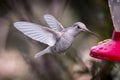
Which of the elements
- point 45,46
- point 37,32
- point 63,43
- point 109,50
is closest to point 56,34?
point 63,43

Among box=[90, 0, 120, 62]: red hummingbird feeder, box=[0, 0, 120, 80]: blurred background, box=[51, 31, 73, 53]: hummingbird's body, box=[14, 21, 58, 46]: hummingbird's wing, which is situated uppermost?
box=[14, 21, 58, 46]: hummingbird's wing

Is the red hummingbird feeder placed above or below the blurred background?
above

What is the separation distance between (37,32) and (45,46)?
5.92 ft

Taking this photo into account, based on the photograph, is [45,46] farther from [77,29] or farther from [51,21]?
[77,29]

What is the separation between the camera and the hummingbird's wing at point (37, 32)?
208 cm

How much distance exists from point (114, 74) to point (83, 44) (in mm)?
1003

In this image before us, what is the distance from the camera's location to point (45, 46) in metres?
3.99

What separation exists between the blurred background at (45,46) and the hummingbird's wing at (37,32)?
4.35ft

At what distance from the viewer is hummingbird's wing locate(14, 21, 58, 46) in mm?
2084

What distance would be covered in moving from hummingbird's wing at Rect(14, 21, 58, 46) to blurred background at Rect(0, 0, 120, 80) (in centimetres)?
132

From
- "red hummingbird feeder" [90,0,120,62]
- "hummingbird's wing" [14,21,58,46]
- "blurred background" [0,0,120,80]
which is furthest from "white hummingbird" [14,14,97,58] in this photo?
"blurred background" [0,0,120,80]

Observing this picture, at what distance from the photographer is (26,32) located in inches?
82.8

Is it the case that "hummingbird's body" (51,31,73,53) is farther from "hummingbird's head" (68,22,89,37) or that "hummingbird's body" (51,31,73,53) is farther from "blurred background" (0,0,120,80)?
"blurred background" (0,0,120,80)

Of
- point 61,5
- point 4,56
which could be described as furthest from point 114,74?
point 4,56
